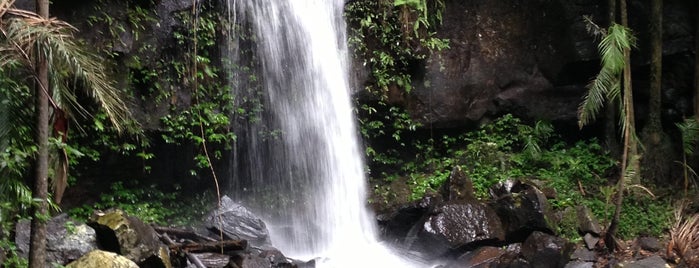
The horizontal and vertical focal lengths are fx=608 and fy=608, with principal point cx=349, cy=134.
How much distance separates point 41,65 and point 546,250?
21.3ft

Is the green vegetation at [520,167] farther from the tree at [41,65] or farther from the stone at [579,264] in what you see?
the tree at [41,65]

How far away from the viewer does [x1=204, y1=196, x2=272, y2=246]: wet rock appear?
8.45m

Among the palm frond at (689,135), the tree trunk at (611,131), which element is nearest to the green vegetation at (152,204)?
the tree trunk at (611,131)

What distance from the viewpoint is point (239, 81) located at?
9.91 meters

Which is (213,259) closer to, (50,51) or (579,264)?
(50,51)

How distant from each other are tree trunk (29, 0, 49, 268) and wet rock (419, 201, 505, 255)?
17.4 feet

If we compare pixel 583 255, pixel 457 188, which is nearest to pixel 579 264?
pixel 583 255

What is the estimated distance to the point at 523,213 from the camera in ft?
28.9

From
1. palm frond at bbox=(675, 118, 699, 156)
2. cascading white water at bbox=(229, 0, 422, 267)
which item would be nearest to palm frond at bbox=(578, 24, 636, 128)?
palm frond at bbox=(675, 118, 699, 156)

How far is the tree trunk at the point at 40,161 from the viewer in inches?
205

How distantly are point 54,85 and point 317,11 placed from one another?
6.22 metres

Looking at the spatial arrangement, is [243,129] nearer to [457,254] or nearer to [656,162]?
[457,254]

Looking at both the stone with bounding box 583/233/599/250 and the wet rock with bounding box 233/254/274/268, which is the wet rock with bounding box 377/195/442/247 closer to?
the stone with bounding box 583/233/599/250

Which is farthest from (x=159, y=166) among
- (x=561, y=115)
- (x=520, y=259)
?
(x=561, y=115)
